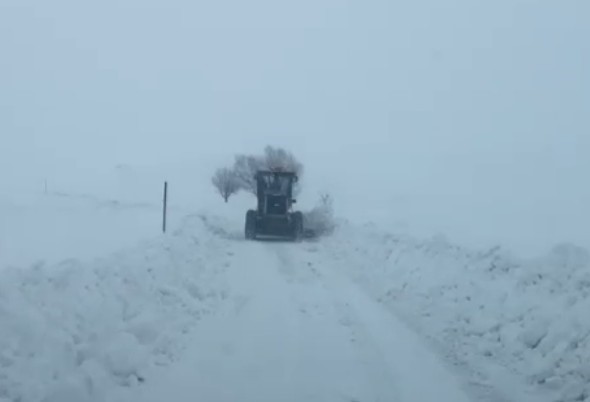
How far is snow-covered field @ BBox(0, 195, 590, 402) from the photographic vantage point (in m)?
9.35

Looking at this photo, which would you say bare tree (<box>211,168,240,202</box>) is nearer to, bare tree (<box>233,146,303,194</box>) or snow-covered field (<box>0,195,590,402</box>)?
bare tree (<box>233,146,303,194</box>)

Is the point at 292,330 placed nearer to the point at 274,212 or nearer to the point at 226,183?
the point at 274,212

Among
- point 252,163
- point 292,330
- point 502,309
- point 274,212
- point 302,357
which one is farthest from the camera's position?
point 252,163

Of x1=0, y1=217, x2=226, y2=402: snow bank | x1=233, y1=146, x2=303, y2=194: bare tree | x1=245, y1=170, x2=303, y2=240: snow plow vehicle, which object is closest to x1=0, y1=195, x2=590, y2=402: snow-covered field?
x1=0, y1=217, x2=226, y2=402: snow bank

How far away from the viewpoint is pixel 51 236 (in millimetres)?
25344

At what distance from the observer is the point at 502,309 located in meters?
13.6

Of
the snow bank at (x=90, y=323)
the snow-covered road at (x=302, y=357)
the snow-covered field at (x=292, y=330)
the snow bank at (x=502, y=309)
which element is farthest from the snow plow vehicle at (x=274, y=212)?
the snow bank at (x=90, y=323)

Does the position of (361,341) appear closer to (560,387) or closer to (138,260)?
(560,387)

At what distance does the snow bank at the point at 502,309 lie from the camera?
1055 cm

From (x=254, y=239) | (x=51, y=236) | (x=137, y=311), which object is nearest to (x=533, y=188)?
(x=254, y=239)

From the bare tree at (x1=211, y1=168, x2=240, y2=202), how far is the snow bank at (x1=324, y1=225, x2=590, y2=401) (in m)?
55.3

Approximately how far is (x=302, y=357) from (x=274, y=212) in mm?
27831

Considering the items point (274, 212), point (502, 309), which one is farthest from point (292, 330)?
point (274, 212)

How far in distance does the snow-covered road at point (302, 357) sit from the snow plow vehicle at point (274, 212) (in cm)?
2022
